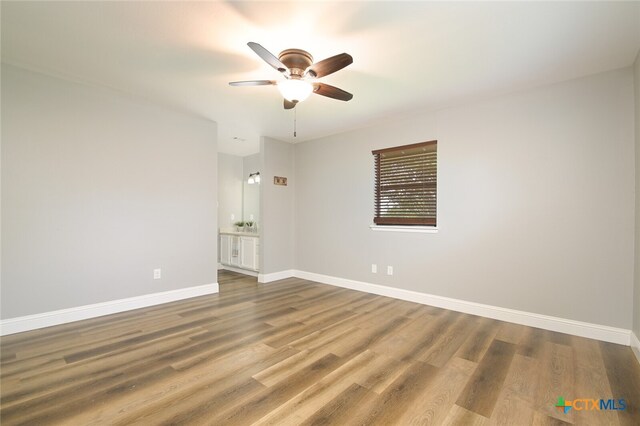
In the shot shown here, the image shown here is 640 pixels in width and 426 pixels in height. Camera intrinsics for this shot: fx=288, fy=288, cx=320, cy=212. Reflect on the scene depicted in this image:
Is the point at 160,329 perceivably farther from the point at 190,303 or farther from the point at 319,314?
the point at 319,314

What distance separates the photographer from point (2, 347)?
2.39m

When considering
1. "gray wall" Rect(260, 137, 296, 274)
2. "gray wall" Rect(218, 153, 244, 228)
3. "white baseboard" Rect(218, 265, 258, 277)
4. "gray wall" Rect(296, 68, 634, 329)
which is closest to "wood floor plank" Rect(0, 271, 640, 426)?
"gray wall" Rect(296, 68, 634, 329)

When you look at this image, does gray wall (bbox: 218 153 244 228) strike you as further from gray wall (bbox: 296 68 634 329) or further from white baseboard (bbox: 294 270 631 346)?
gray wall (bbox: 296 68 634 329)

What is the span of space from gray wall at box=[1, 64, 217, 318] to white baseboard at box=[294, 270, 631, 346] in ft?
8.41

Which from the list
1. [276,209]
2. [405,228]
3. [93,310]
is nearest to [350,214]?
[405,228]

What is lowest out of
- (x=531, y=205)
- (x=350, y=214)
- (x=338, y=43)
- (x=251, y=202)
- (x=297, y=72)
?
(x=350, y=214)

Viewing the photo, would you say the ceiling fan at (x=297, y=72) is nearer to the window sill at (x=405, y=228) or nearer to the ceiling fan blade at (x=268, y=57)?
the ceiling fan blade at (x=268, y=57)

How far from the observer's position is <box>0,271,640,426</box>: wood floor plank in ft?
5.36

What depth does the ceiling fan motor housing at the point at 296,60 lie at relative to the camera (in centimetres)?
225

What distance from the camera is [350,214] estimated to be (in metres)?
4.54

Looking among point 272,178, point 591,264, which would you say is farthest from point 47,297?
point 591,264

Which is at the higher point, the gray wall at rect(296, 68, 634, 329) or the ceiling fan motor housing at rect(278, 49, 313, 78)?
the ceiling fan motor housing at rect(278, 49, 313, 78)

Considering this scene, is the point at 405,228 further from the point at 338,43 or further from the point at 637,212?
the point at 338,43

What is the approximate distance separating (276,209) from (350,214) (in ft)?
4.39
